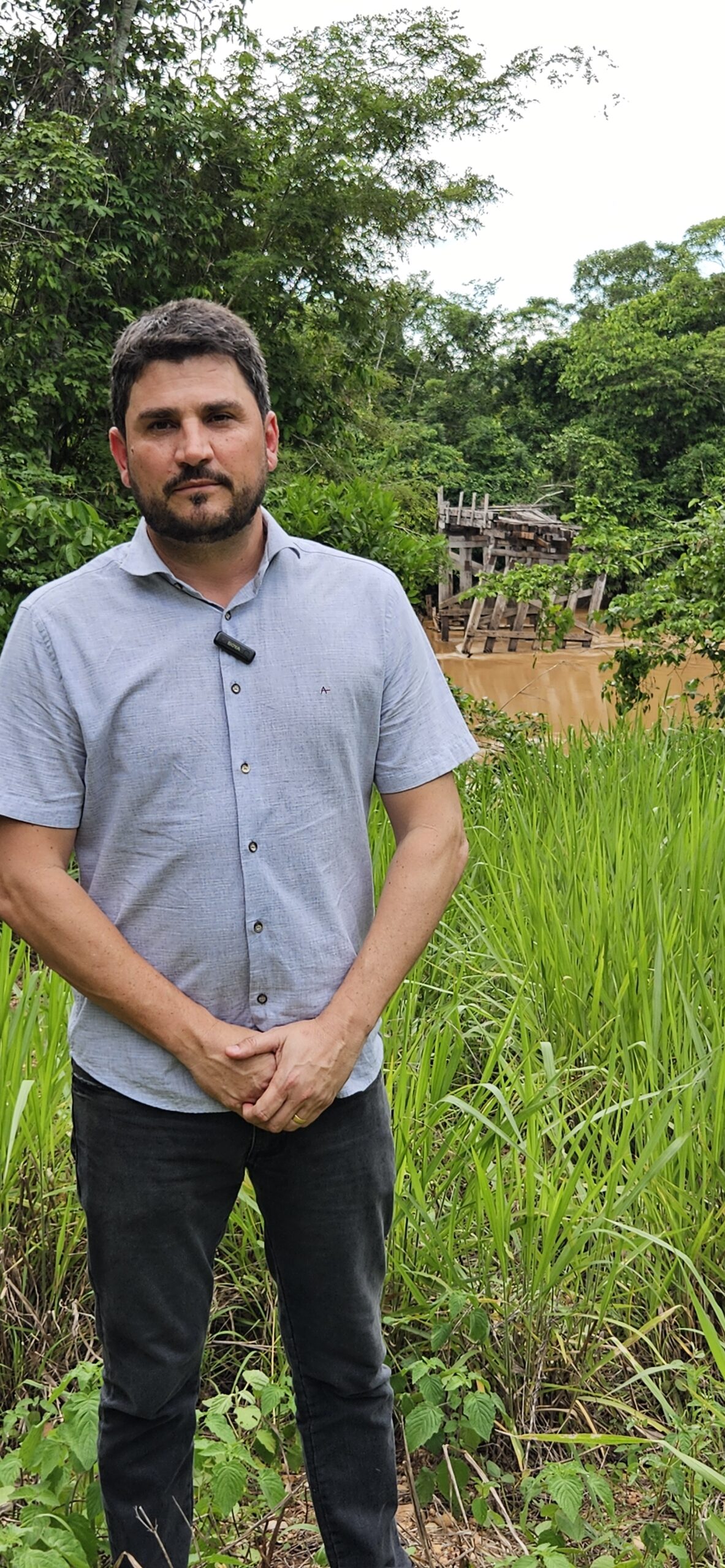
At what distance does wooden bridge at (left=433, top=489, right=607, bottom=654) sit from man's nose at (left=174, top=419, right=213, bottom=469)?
85.1ft

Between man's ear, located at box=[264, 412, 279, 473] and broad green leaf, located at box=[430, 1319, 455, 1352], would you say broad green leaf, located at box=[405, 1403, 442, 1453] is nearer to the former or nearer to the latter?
broad green leaf, located at box=[430, 1319, 455, 1352]

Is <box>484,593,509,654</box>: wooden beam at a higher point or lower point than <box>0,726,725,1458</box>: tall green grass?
lower

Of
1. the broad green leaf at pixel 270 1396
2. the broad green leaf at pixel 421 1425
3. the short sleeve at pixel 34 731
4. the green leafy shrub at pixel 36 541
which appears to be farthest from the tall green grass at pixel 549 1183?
the green leafy shrub at pixel 36 541

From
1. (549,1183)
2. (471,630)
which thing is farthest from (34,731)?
(471,630)

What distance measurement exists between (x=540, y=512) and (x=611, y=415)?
4.98 metres

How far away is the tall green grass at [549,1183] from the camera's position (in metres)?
2.00

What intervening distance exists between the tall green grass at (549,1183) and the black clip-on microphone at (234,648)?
868mm

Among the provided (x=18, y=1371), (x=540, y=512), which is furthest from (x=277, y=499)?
(x=540, y=512)

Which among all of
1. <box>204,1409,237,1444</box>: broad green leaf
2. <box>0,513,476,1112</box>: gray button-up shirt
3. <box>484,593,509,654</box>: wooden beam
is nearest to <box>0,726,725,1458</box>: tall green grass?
<box>204,1409,237,1444</box>: broad green leaf

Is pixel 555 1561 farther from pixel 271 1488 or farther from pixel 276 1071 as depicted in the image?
pixel 276 1071

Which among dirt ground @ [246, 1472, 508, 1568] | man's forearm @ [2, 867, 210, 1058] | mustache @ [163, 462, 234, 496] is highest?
mustache @ [163, 462, 234, 496]

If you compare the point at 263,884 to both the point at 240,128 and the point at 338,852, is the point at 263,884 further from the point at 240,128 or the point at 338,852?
the point at 240,128

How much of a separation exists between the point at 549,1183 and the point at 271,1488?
2.12 ft

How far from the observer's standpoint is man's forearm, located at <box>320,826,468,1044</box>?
5.03ft
